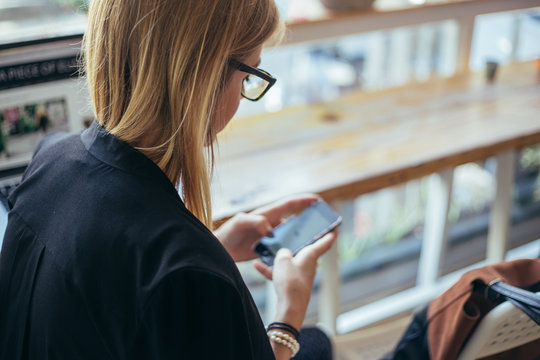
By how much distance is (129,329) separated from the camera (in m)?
0.64

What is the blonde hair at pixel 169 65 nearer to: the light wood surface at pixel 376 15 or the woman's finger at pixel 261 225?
the woman's finger at pixel 261 225

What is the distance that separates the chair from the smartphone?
33 cm

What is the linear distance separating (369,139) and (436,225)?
51 cm

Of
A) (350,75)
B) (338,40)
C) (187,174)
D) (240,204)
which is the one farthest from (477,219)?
(187,174)

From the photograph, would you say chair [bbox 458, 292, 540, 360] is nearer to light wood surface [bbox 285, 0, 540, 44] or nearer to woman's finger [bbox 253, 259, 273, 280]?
woman's finger [bbox 253, 259, 273, 280]

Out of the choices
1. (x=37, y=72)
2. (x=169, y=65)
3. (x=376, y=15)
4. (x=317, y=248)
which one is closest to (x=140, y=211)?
(x=169, y=65)

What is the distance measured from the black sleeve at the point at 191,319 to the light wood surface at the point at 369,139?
0.58 metres

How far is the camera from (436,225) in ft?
6.24

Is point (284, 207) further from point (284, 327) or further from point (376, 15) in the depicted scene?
point (376, 15)

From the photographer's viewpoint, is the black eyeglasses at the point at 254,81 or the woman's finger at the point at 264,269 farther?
the woman's finger at the point at 264,269

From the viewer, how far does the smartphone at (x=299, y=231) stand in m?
1.10

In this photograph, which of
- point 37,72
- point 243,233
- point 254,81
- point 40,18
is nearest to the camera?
point 254,81

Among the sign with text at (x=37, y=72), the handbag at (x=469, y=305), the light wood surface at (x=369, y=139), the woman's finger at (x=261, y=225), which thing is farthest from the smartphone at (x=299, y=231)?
the sign with text at (x=37, y=72)

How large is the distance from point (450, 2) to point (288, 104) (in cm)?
72
